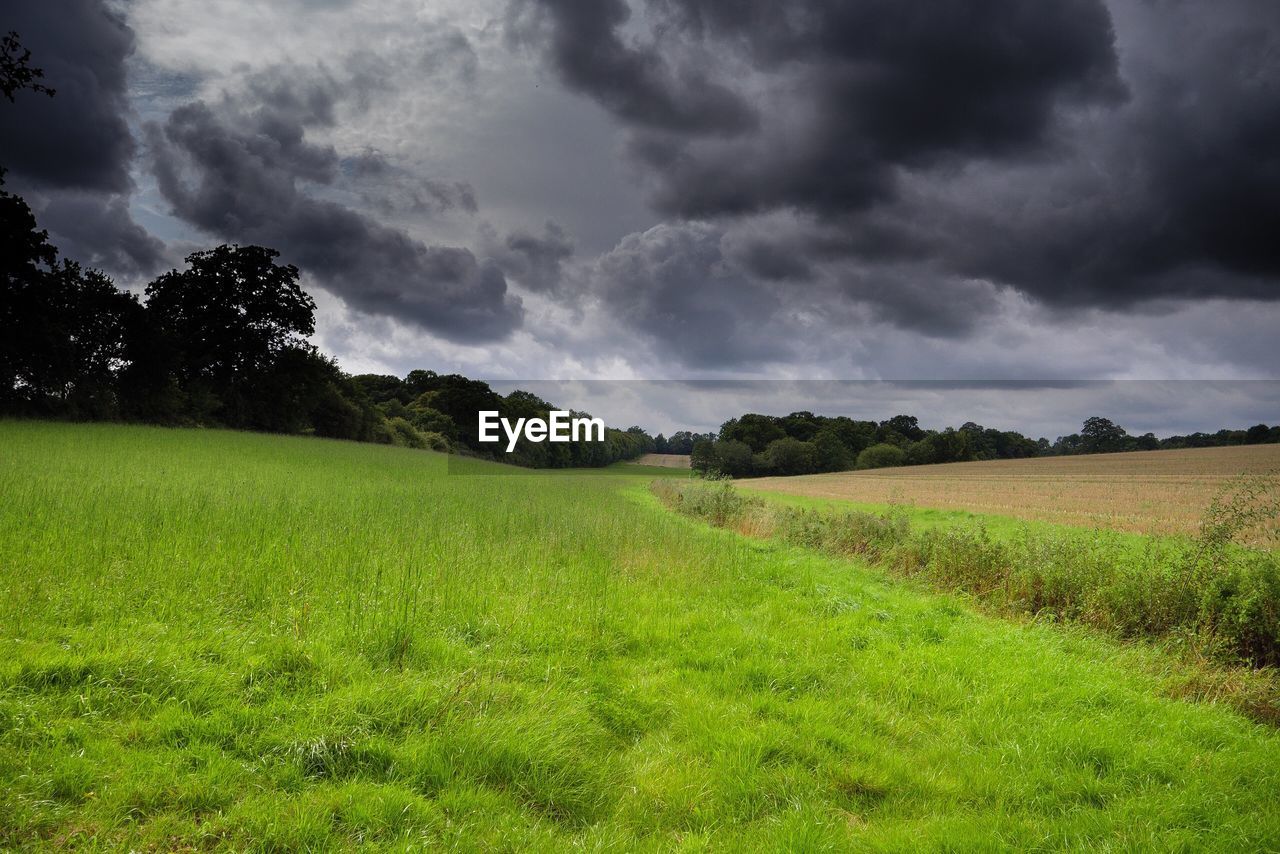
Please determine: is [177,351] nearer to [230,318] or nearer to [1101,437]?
[230,318]

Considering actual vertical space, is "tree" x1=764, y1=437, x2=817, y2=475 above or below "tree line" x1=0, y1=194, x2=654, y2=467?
below

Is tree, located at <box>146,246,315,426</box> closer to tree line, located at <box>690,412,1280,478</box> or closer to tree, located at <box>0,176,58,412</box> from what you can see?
tree, located at <box>0,176,58,412</box>

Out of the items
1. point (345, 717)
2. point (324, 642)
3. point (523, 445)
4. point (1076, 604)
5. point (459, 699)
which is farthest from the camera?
point (523, 445)

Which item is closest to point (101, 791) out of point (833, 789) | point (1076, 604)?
point (833, 789)

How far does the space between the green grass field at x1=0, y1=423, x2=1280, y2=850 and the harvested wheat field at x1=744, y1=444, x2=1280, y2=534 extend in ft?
41.7

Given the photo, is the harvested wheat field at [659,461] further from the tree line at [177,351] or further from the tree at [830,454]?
the tree line at [177,351]

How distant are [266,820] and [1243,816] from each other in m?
7.54

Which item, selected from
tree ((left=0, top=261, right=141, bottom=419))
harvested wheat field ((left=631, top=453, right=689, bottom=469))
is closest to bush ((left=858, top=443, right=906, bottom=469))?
harvested wheat field ((left=631, top=453, right=689, bottom=469))

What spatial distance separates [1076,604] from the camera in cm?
1222

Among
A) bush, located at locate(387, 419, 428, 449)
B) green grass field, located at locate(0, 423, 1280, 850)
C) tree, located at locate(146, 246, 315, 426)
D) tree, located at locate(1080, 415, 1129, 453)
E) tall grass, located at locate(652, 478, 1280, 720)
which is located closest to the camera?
green grass field, located at locate(0, 423, 1280, 850)

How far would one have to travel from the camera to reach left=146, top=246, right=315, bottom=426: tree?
47.1 meters

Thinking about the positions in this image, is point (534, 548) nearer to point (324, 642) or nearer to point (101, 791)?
point (324, 642)

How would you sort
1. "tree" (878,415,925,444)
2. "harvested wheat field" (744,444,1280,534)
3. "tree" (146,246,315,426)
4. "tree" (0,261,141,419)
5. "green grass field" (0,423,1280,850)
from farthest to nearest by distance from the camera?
"tree" (878,415,925,444) → "tree" (146,246,315,426) → "tree" (0,261,141,419) → "harvested wheat field" (744,444,1280,534) → "green grass field" (0,423,1280,850)

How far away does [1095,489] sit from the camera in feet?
120
